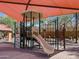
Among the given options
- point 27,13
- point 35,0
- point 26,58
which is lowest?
point 26,58

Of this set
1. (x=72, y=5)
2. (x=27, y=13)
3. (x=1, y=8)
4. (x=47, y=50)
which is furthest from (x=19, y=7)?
(x=47, y=50)

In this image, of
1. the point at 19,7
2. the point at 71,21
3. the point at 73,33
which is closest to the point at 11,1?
the point at 19,7

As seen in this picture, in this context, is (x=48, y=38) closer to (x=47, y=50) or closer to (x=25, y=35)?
(x=25, y=35)

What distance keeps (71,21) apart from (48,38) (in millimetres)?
16731

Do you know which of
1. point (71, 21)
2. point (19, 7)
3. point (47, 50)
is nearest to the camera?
point (47, 50)

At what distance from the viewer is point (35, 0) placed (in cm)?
1310

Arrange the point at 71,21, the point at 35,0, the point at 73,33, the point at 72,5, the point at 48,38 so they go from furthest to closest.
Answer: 1. the point at 71,21
2. the point at 73,33
3. the point at 48,38
4. the point at 72,5
5. the point at 35,0

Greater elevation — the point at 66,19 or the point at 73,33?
the point at 66,19

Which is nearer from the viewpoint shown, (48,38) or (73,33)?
Answer: (48,38)

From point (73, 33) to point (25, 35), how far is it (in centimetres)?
925

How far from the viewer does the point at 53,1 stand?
519 inches

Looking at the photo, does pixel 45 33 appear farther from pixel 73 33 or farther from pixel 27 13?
pixel 73 33

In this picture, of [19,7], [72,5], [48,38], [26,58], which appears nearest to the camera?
[26,58]

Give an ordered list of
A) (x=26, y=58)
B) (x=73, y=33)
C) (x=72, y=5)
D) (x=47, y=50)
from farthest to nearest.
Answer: (x=73, y=33) → (x=72, y=5) → (x=47, y=50) → (x=26, y=58)
